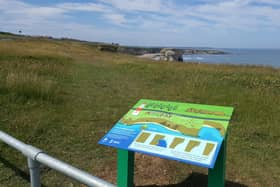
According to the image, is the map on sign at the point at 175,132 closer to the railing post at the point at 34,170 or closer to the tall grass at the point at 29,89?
the railing post at the point at 34,170

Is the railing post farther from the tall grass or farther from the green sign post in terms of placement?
the tall grass

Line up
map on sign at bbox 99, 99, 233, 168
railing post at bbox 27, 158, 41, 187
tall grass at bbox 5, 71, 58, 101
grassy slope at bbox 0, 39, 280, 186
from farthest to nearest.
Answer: tall grass at bbox 5, 71, 58, 101 < grassy slope at bbox 0, 39, 280, 186 < map on sign at bbox 99, 99, 233, 168 < railing post at bbox 27, 158, 41, 187

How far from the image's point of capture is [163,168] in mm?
3553

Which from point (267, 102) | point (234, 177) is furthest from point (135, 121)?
point (267, 102)

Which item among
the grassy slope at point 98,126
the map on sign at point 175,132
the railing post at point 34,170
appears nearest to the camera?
the railing post at point 34,170

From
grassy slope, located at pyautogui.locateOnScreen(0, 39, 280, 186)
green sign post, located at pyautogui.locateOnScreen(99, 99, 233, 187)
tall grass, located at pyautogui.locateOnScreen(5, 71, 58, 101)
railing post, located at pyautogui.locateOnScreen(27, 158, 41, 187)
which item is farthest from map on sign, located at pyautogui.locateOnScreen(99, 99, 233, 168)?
tall grass, located at pyautogui.locateOnScreen(5, 71, 58, 101)

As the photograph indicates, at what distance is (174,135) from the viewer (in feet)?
7.18

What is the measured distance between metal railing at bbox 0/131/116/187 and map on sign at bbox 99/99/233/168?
63 cm

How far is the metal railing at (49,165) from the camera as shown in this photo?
135cm

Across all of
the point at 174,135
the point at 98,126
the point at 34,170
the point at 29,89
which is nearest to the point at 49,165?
the point at 34,170

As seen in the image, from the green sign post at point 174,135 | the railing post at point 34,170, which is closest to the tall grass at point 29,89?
the green sign post at point 174,135

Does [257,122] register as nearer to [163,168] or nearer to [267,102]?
[267,102]

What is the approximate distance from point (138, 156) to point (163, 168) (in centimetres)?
48

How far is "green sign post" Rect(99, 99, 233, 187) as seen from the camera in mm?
1978
